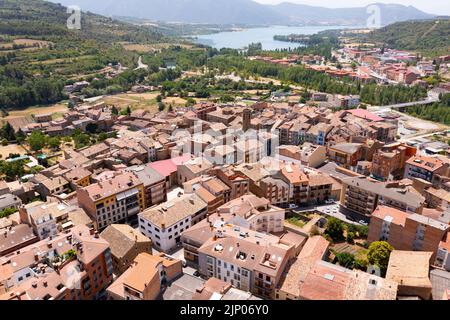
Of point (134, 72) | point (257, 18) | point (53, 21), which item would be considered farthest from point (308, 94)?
point (257, 18)

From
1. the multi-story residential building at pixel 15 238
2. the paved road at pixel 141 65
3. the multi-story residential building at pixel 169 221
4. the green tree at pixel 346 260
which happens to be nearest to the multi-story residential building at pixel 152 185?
the multi-story residential building at pixel 169 221

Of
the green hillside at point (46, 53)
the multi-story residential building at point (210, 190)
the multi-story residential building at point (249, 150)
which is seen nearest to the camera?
the multi-story residential building at point (210, 190)

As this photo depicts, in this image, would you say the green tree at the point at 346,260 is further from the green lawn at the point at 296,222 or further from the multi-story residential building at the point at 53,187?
the multi-story residential building at the point at 53,187

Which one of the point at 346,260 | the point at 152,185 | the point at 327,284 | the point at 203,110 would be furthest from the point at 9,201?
the point at 203,110

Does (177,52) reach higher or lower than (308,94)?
higher

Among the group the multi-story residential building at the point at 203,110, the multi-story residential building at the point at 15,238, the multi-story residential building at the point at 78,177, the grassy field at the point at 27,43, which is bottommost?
the multi-story residential building at the point at 15,238

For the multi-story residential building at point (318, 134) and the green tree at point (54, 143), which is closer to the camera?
the multi-story residential building at point (318, 134)
